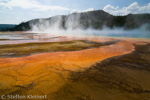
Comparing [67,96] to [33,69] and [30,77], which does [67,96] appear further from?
[33,69]

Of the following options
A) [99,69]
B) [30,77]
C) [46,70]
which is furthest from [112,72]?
[30,77]

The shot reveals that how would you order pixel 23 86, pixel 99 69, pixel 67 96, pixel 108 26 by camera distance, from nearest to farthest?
pixel 67 96, pixel 23 86, pixel 99 69, pixel 108 26

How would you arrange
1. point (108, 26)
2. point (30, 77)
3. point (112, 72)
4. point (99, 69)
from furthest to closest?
point (108, 26), point (99, 69), point (112, 72), point (30, 77)

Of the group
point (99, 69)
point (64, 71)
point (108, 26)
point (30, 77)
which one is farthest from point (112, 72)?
point (108, 26)

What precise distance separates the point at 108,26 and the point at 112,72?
43.7m

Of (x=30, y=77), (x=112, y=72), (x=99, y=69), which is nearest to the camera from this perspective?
(x=30, y=77)

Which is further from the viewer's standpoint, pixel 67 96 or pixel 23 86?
pixel 23 86

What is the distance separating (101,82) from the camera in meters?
2.75

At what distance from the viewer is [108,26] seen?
140 ft

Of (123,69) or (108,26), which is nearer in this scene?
(123,69)

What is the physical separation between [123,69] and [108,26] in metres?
43.3

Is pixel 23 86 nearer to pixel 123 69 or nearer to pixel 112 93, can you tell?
pixel 112 93

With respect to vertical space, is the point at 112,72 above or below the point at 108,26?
below

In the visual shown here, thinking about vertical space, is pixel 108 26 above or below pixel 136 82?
above
